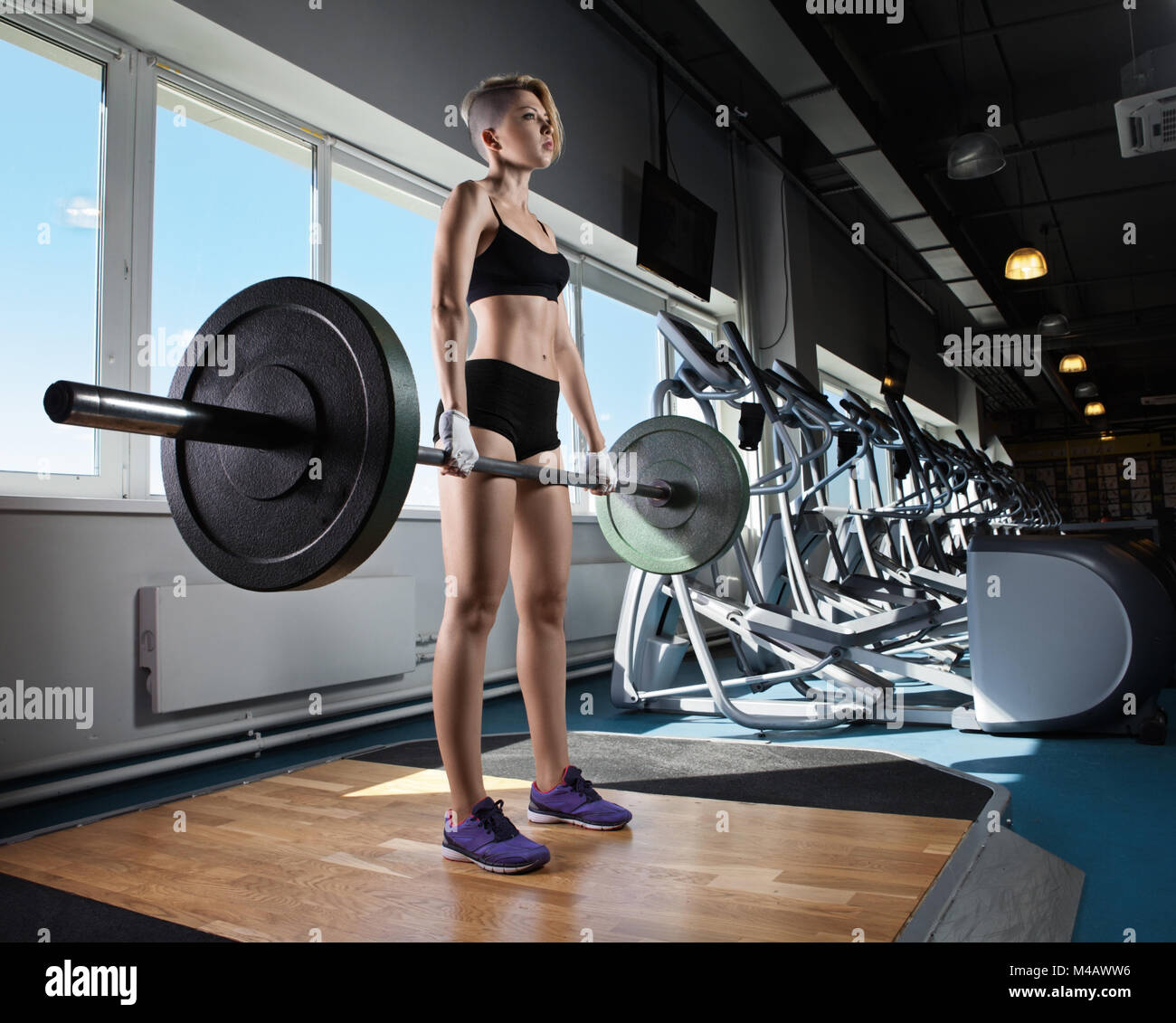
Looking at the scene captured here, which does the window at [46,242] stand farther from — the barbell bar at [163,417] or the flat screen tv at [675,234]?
the flat screen tv at [675,234]

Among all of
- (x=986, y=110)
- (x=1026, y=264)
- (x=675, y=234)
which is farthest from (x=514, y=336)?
(x=1026, y=264)

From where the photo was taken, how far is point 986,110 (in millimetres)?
6156

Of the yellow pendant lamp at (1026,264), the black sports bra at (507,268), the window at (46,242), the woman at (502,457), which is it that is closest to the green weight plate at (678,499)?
the woman at (502,457)

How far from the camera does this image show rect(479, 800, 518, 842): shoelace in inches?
64.3

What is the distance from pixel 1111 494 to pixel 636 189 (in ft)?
56.1

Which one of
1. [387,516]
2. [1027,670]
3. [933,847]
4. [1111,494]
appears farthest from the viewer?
[1111,494]

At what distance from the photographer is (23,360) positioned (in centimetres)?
250

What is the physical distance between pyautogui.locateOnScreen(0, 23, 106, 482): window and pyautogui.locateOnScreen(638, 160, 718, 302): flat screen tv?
286cm

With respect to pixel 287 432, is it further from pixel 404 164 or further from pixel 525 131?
pixel 404 164

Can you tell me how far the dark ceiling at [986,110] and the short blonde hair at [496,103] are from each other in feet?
9.18

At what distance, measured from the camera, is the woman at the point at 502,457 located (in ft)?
5.38

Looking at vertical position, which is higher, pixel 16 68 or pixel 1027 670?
pixel 16 68

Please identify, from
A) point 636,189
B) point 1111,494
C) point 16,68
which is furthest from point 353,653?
point 1111,494
